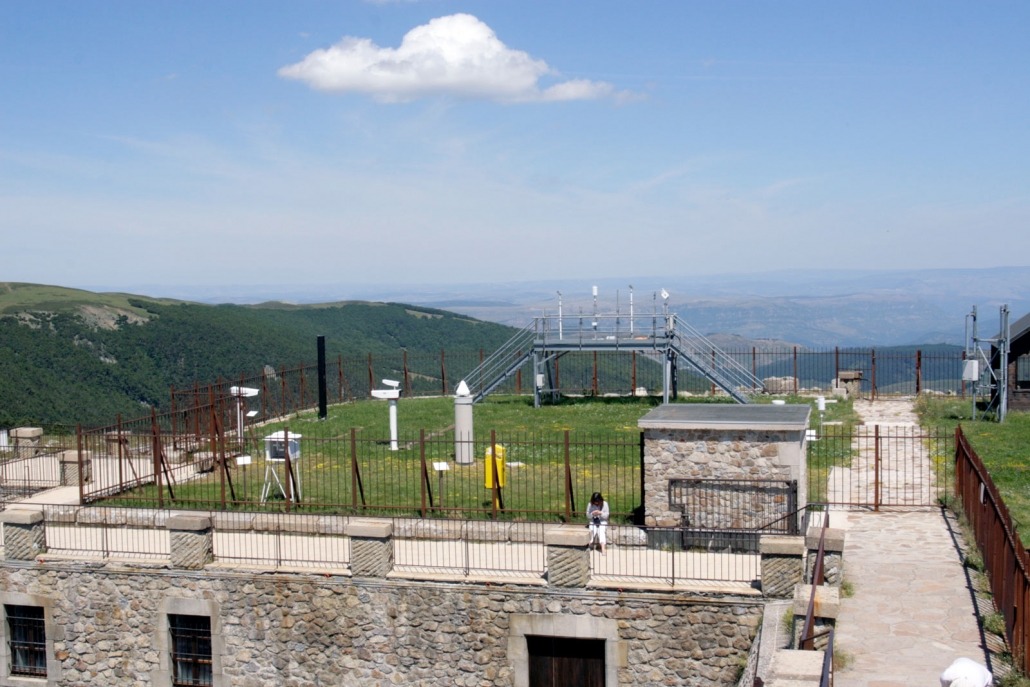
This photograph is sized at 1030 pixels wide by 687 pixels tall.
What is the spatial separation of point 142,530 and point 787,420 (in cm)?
1181

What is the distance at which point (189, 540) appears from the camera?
725 inches

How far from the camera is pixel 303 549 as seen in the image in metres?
19.3

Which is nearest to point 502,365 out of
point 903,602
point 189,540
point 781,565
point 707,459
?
point 707,459

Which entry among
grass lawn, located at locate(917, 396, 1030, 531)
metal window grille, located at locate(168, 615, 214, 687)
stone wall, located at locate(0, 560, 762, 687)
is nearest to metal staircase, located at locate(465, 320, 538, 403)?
grass lawn, located at locate(917, 396, 1030, 531)

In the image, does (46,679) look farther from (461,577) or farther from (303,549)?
(461,577)

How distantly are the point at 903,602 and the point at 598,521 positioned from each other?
517 centimetres

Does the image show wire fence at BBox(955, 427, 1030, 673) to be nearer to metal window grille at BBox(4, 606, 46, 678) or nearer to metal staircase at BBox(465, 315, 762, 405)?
metal staircase at BBox(465, 315, 762, 405)

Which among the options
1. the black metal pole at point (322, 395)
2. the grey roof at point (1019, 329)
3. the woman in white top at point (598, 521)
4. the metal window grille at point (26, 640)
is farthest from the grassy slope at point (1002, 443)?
the black metal pole at point (322, 395)

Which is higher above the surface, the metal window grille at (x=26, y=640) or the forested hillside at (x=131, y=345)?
the forested hillside at (x=131, y=345)

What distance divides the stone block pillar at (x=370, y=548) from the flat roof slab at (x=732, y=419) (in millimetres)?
4580

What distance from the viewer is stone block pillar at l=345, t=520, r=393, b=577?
17.6 metres

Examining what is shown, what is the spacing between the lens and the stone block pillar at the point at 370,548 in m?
17.6

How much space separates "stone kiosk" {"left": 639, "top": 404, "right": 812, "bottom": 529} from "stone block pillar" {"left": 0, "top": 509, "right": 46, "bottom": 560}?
10453mm

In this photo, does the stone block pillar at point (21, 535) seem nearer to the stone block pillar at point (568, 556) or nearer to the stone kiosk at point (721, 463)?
the stone block pillar at point (568, 556)
